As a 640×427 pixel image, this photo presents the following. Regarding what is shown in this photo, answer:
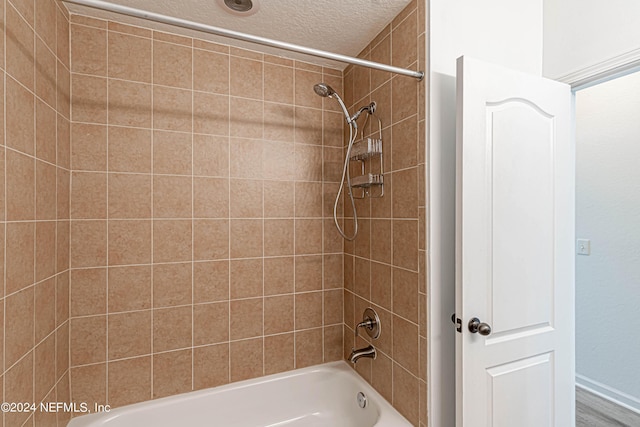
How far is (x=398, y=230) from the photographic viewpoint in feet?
4.73

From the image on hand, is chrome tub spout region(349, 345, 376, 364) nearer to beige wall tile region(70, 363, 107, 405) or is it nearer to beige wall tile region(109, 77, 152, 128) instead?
beige wall tile region(70, 363, 107, 405)

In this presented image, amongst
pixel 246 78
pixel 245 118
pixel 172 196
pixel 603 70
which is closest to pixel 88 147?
pixel 172 196

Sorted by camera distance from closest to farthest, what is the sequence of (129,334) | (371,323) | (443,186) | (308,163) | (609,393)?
(443,186) < (129,334) < (371,323) < (308,163) < (609,393)

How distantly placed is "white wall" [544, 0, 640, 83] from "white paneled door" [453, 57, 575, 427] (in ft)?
0.49

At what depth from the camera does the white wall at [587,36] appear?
1227mm

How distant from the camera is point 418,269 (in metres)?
1.30

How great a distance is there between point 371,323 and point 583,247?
2066 millimetres

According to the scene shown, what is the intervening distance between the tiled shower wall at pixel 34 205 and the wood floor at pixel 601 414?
306cm

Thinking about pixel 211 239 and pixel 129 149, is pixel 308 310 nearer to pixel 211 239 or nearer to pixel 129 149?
pixel 211 239

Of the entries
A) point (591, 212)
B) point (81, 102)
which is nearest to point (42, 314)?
point (81, 102)

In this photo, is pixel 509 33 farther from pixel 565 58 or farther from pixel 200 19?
pixel 200 19

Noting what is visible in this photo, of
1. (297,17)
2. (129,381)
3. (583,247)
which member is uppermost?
(297,17)

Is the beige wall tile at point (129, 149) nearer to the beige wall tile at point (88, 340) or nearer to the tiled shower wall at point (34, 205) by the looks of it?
the tiled shower wall at point (34, 205)

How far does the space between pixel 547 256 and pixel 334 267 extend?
1.12m
